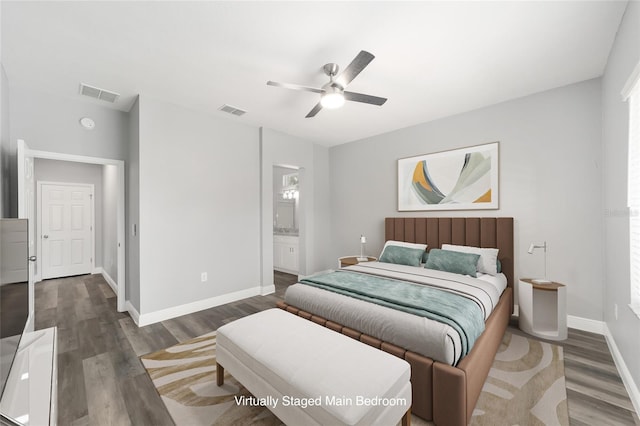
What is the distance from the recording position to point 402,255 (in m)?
3.68

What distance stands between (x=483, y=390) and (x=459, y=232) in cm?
210

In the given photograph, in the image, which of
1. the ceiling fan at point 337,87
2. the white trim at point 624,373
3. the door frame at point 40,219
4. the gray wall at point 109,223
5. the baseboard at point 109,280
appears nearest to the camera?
the white trim at point 624,373

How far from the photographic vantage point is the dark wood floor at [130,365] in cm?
175

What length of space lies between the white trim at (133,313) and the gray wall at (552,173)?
4130 mm

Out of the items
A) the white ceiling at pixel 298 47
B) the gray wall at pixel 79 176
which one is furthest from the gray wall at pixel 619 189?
the gray wall at pixel 79 176

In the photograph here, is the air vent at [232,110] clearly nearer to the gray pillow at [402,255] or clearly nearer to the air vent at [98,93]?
the air vent at [98,93]

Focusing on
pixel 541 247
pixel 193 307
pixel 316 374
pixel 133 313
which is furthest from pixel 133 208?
pixel 541 247

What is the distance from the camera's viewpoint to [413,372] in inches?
67.4

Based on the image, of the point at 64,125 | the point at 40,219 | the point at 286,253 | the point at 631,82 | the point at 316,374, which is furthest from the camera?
the point at 286,253

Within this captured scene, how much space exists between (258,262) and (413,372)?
3.09 m

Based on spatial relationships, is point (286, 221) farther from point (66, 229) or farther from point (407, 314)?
point (407, 314)

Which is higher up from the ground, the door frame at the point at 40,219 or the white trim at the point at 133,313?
the door frame at the point at 40,219

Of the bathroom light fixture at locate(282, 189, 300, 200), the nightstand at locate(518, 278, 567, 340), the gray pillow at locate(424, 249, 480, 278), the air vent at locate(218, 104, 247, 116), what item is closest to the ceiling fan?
the air vent at locate(218, 104, 247, 116)

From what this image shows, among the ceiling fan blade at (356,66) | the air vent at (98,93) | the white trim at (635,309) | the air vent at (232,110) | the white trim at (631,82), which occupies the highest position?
the air vent at (232,110)
